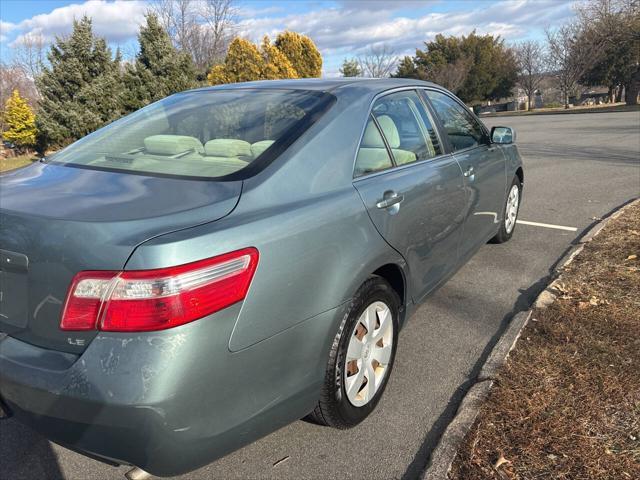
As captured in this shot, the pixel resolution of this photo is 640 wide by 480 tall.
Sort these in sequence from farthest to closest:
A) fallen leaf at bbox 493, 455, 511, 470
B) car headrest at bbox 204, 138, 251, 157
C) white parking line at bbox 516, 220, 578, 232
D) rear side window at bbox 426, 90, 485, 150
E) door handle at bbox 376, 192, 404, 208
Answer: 1. white parking line at bbox 516, 220, 578, 232
2. rear side window at bbox 426, 90, 485, 150
3. door handle at bbox 376, 192, 404, 208
4. car headrest at bbox 204, 138, 251, 157
5. fallen leaf at bbox 493, 455, 511, 470

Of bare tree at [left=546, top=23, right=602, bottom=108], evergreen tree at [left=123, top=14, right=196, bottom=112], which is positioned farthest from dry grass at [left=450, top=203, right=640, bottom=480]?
bare tree at [left=546, top=23, right=602, bottom=108]

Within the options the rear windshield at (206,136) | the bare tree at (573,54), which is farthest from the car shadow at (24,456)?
the bare tree at (573,54)

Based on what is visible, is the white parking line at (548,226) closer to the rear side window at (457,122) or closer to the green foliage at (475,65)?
the rear side window at (457,122)

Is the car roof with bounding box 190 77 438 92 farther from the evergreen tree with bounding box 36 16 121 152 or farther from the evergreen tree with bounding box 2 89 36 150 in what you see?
the evergreen tree with bounding box 2 89 36 150

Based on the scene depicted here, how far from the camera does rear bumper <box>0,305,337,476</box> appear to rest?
5.26 feet

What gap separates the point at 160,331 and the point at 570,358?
7.96 ft

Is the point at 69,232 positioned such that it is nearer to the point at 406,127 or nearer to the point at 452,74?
the point at 406,127

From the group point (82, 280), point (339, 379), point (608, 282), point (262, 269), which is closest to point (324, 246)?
point (262, 269)

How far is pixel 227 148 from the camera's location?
2461mm

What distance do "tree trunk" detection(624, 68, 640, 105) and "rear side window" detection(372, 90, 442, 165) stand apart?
47.9 meters

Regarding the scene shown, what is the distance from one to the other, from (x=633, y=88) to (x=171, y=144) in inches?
1980

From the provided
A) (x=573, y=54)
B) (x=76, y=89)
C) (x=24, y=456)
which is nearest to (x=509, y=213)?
(x=24, y=456)

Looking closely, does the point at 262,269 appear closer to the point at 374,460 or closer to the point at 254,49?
the point at 374,460

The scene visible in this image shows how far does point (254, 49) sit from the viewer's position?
59.5 feet
